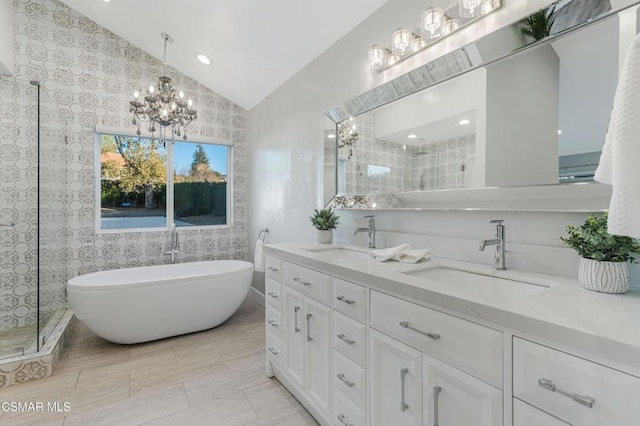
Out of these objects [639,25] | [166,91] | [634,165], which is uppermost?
[166,91]

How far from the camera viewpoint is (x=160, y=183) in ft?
12.8

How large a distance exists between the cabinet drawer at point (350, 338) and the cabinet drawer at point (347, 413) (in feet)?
0.72

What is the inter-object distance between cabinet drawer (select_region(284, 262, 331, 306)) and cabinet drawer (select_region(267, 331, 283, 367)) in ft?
1.53

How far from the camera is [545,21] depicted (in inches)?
48.7

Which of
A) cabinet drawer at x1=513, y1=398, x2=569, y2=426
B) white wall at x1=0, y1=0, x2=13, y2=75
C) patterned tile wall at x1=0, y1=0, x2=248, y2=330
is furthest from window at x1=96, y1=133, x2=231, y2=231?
cabinet drawer at x1=513, y1=398, x2=569, y2=426

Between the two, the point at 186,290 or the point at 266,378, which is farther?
the point at 186,290

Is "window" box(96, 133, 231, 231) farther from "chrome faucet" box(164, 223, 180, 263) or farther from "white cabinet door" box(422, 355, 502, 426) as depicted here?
"white cabinet door" box(422, 355, 502, 426)

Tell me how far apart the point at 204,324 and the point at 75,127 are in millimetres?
2572

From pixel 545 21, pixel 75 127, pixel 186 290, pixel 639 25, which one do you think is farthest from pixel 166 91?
pixel 639 25

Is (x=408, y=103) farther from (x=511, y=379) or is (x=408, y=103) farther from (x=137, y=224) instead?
(x=137, y=224)

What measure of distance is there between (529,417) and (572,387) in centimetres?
15

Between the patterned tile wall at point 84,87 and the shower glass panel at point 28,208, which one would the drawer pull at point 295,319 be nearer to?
the shower glass panel at point 28,208

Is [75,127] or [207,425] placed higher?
[75,127]

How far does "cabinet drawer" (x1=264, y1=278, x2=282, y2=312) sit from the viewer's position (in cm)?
204
